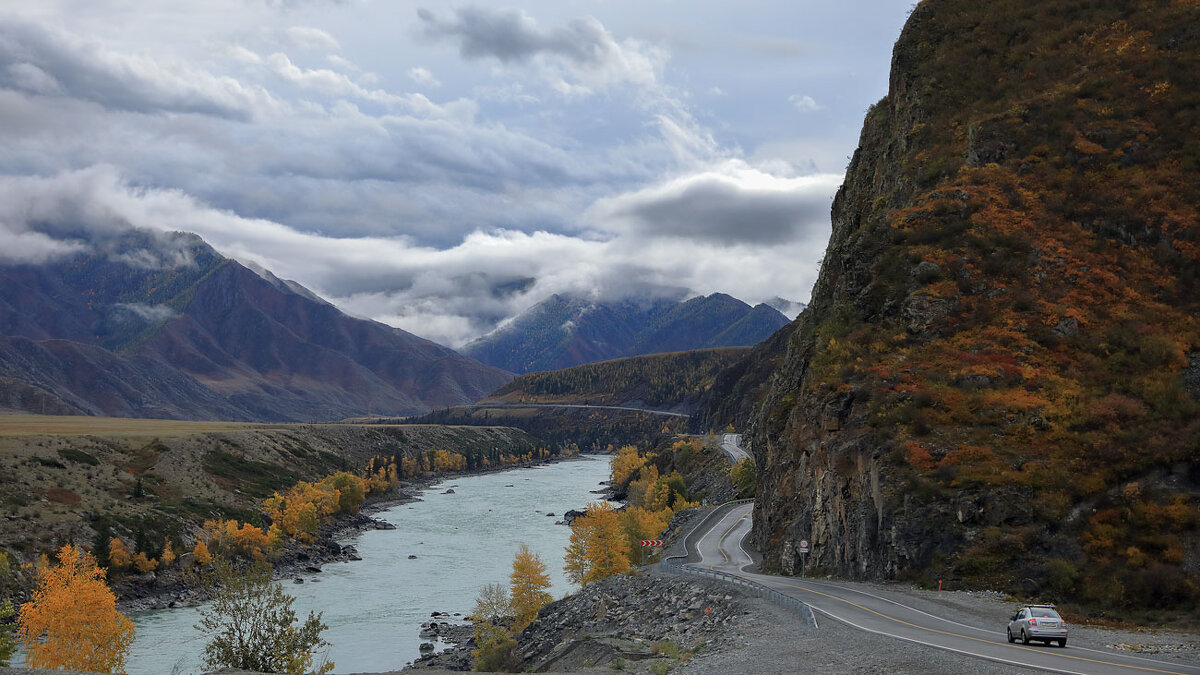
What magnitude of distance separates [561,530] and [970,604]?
93.0 metres

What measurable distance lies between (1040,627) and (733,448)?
430ft

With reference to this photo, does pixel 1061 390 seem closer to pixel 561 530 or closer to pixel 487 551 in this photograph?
pixel 487 551

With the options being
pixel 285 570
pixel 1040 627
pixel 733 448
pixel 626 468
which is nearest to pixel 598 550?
pixel 285 570

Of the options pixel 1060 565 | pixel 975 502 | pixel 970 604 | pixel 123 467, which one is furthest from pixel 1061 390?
pixel 123 467

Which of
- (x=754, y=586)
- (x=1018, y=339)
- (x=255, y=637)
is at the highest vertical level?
(x=1018, y=339)

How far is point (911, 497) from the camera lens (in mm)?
39625

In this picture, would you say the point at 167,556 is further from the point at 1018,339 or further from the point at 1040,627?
the point at 1040,627

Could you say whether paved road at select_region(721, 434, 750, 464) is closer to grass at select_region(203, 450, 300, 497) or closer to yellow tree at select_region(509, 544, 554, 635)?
yellow tree at select_region(509, 544, 554, 635)

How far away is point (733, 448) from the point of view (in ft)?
507

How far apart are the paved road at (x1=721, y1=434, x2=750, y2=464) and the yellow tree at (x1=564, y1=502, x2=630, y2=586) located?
59.7 m

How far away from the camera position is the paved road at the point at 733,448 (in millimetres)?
136762

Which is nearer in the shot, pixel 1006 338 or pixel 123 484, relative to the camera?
pixel 1006 338

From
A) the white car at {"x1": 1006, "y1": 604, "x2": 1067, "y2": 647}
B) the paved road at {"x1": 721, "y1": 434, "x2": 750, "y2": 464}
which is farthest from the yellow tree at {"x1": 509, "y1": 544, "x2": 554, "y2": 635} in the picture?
the paved road at {"x1": 721, "y1": 434, "x2": 750, "y2": 464}

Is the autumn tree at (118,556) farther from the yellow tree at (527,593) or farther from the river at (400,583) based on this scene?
the yellow tree at (527,593)
